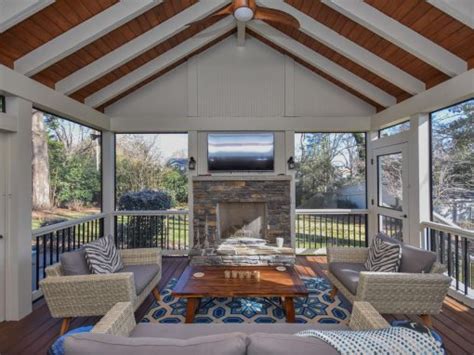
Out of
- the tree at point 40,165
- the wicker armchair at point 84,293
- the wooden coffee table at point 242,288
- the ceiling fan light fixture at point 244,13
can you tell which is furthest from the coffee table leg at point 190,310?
the ceiling fan light fixture at point 244,13

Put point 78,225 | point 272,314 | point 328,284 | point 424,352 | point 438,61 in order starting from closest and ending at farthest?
point 424,352 → point 272,314 → point 438,61 → point 328,284 → point 78,225

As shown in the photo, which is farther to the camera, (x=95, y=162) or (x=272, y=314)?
(x=95, y=162)

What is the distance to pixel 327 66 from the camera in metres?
4.61

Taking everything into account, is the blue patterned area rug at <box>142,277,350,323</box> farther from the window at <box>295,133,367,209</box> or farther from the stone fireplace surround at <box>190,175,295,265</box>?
the window at <box>295,133,367,209</box>

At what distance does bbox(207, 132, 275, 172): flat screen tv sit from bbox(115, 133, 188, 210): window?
0.57m

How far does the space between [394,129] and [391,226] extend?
1.63 m

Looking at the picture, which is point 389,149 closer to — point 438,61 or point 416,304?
point 438,61

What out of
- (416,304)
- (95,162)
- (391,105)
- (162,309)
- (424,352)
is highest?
(391,105)

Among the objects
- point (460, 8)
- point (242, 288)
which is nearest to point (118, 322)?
point (242, 288)

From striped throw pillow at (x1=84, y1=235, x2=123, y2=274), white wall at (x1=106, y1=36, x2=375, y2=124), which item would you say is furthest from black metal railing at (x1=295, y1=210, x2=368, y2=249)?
striped throw pillow at (x1=84, y1=235, x2=123, y2=274)

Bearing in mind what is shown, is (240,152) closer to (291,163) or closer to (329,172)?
(291,163)

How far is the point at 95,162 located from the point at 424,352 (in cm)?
509

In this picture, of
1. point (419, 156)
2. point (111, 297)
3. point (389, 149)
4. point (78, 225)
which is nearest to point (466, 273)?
point (419, 156)

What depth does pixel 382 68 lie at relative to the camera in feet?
12.9
